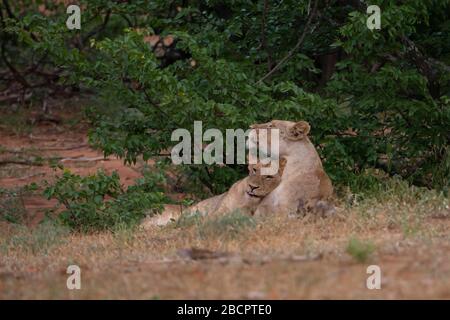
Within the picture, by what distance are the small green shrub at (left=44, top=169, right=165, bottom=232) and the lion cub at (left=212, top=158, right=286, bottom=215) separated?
814 mm

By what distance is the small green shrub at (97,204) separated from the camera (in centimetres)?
883

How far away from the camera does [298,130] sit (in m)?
8.28

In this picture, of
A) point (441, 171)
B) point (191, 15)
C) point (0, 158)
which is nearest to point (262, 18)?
point (191, 15)

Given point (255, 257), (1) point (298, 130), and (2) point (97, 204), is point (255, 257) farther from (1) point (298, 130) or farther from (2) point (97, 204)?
(2) point (97, 204)

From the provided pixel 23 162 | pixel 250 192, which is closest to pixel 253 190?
pixel 250 192

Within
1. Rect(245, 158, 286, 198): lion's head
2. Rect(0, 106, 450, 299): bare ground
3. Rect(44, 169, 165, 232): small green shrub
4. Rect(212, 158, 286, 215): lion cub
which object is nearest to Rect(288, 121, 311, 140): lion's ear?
Rect(212, 158, 286, 215): lion cub

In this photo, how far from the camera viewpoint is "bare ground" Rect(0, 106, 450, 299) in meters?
5.56

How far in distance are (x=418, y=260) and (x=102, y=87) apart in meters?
4.32

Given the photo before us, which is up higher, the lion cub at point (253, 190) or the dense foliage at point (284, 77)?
the dense foliage at point (284, 77)

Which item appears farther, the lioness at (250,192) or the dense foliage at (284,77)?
the dense foliage at (284,77)

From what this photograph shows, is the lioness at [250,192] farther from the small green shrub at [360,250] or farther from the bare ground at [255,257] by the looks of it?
the small green shrub at [360,250]

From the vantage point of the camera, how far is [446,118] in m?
8.96

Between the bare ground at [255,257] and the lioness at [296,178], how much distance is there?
0.27 meters

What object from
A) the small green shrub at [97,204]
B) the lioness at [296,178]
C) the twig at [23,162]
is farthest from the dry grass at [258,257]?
the twig at [23,162]
